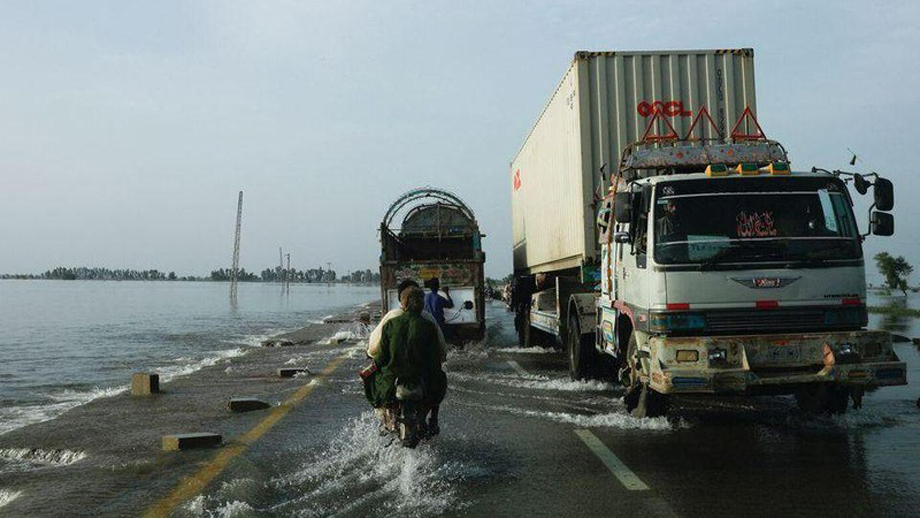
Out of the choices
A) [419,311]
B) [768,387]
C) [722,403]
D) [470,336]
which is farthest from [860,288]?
[470,336]

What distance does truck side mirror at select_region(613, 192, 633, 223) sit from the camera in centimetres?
797

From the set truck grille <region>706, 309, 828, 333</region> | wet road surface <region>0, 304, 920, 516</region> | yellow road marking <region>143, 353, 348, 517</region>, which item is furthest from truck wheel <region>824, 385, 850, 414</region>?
yellow road marking <region>143, 353, 348, 517</region>

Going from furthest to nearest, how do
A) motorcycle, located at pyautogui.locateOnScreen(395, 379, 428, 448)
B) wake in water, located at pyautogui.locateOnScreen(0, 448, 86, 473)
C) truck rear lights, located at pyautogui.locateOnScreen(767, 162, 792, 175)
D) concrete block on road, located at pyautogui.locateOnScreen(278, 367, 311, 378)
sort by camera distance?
concrete block on road, located at pyautogui.locateOnScreen(278, 367, 311, 378)
truck rear lights, located at pyautogui.locateOnScreen(767, 162, 792, 175)
wake in water, located at pyautogui.locateOnScreen(0, 448, 86, 473)
motorcycle, located at pyautogui.locateOnScreen(395, 379, 428, 448)

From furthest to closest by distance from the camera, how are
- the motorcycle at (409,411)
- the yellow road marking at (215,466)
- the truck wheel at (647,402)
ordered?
the truck wheel at (647,402) < the motorcycle at (409,411) < the yellow road marking at (215,466)

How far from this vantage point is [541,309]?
15812 mm

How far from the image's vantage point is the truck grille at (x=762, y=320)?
24.4 ft

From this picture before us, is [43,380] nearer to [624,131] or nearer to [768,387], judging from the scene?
[624,131]

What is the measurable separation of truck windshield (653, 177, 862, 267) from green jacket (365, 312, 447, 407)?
2.47 metres

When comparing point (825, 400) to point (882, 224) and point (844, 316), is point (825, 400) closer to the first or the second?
point (844, 316)

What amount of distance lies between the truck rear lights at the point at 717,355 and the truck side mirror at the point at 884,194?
2135 mm

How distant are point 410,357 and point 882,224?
4.71 meters

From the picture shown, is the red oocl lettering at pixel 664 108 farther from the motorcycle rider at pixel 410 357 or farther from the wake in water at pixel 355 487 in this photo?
the wake in water at pixel 355 487

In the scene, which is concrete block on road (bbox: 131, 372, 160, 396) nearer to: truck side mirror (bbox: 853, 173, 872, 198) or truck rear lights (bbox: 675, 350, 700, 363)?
truck rear lights (bbox: 675, 350, 700, 363)

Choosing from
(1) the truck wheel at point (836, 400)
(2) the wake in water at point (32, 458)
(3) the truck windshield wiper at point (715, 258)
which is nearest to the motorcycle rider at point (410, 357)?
(3) the truck windshield wiper at point (715, 258)
